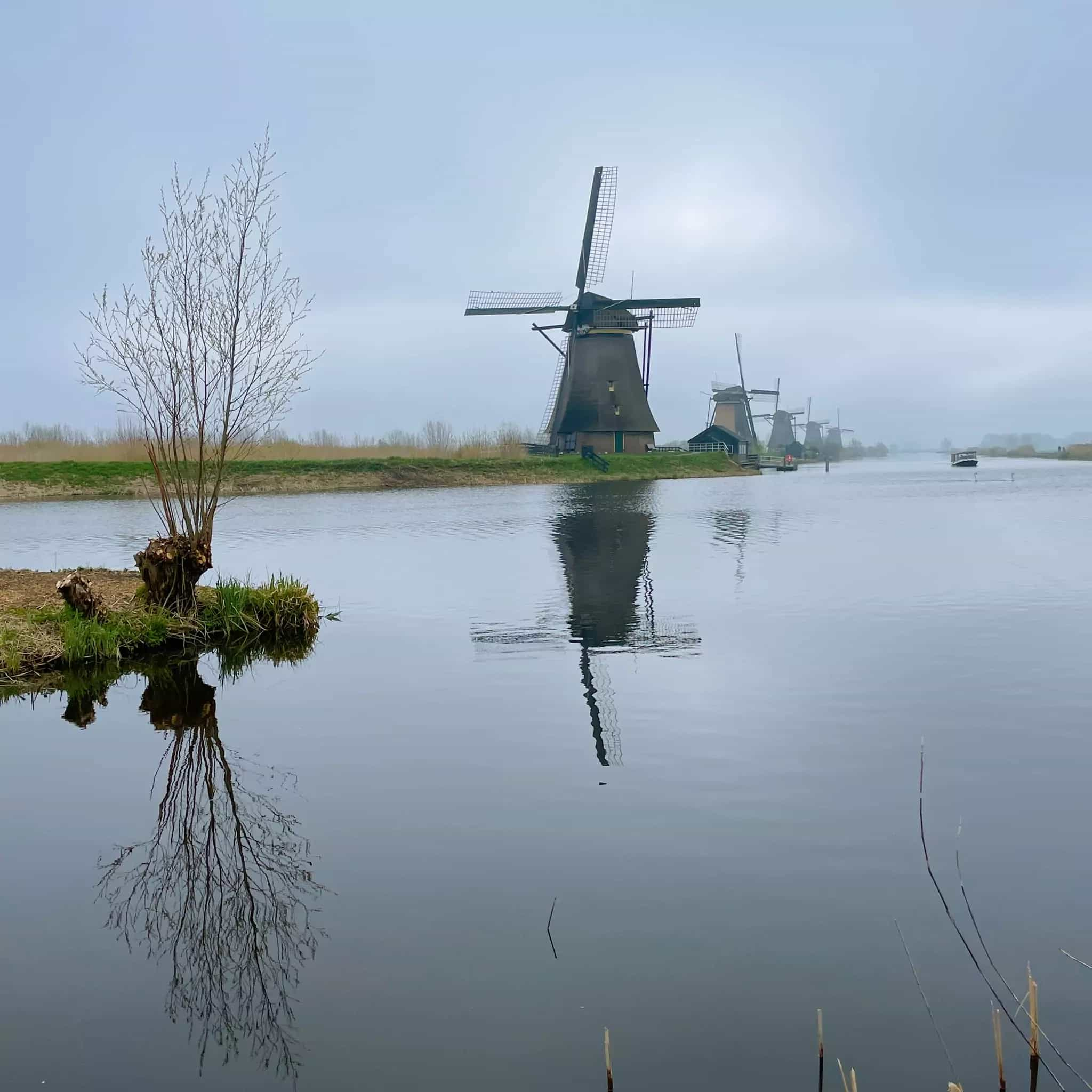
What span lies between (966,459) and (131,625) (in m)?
92.7

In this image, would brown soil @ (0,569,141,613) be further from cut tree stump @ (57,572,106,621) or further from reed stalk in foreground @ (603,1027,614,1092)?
reed stalk in foreground @ (603,1027,614,1092)

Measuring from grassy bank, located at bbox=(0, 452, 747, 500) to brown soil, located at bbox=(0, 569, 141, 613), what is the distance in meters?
24.7

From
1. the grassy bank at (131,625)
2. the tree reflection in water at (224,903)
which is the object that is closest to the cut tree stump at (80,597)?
the grassy bank at (131,625)

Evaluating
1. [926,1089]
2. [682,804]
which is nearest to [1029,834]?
[682,804]

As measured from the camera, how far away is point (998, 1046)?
3.45m

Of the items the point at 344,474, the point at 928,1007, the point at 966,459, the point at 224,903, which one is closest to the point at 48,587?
the point at 224,903

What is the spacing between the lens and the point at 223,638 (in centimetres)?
1357

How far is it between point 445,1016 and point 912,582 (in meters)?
14.7

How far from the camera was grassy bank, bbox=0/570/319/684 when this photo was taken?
1184 centimetres

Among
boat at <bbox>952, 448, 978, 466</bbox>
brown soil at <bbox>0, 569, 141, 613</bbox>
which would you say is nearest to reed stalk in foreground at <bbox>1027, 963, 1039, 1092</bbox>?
brown soil at <bbox>0, 569, 141, 613</bbox>

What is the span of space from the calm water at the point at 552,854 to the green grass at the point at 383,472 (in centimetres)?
3598

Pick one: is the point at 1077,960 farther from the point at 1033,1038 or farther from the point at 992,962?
the point at 1033,1038

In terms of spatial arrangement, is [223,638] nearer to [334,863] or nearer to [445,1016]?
[334,863]

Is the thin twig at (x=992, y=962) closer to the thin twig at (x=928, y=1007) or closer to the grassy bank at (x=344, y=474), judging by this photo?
the thin twig at (x=928, y=1007)
